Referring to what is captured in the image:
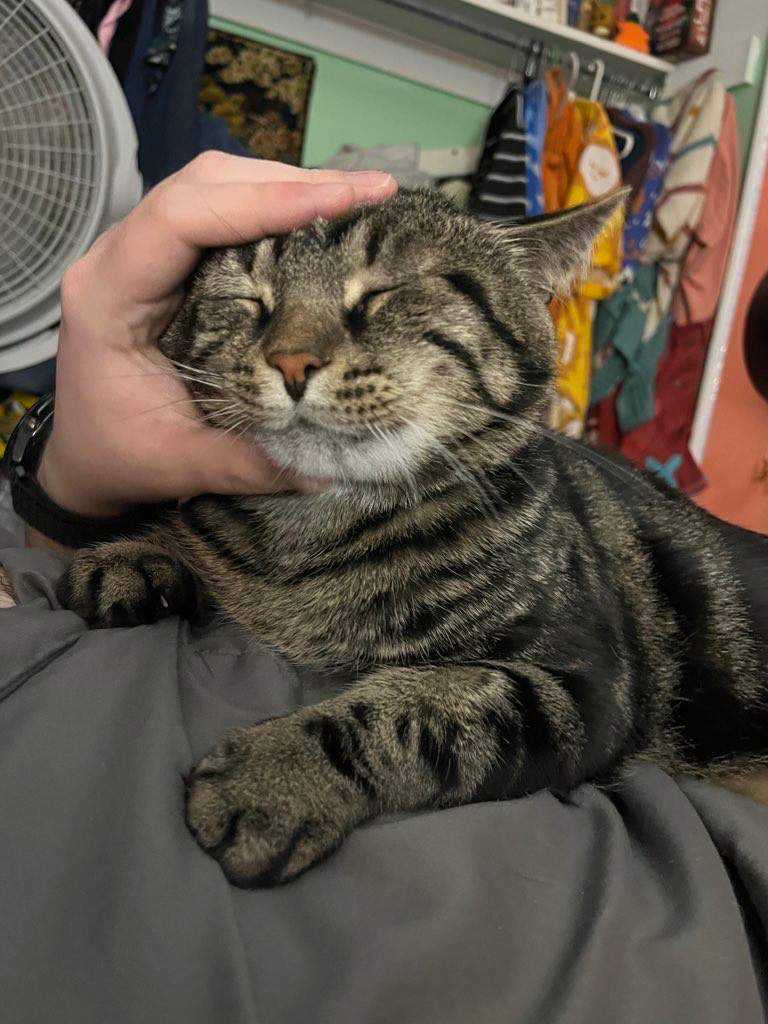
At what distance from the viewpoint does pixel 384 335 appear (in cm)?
77

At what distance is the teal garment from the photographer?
8.36ft

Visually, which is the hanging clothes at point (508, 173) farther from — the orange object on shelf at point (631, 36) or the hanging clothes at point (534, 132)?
the orange object on shelf at point (631, 36)

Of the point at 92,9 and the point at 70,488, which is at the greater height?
the point at 92,9

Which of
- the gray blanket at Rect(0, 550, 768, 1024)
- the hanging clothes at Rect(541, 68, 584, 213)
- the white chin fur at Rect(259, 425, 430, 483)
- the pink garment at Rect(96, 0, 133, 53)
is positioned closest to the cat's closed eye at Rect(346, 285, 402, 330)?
the white chin fur at Rect(259, 425, 430, 483)

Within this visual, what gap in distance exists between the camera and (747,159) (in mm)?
2545

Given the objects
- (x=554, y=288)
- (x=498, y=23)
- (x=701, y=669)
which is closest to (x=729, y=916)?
(x=701, y=669)

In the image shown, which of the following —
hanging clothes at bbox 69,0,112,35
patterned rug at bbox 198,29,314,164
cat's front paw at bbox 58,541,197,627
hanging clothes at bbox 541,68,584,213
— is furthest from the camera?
hanging clothes at bbox 541,68,584,213

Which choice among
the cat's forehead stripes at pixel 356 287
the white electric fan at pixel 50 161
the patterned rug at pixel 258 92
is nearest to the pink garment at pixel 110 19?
the patterned rug at pixel 258 92

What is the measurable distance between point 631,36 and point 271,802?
287 cm

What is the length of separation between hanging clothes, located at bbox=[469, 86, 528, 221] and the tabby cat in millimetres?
1339

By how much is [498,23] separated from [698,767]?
2.29 meters

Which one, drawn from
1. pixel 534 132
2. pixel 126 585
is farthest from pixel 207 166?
pixel 534 132

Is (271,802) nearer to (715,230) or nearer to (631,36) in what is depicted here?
(715,230)

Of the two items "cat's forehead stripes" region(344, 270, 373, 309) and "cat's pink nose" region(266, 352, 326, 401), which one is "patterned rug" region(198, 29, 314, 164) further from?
"cat's pink nose" region(266, 352, 326, 401)
